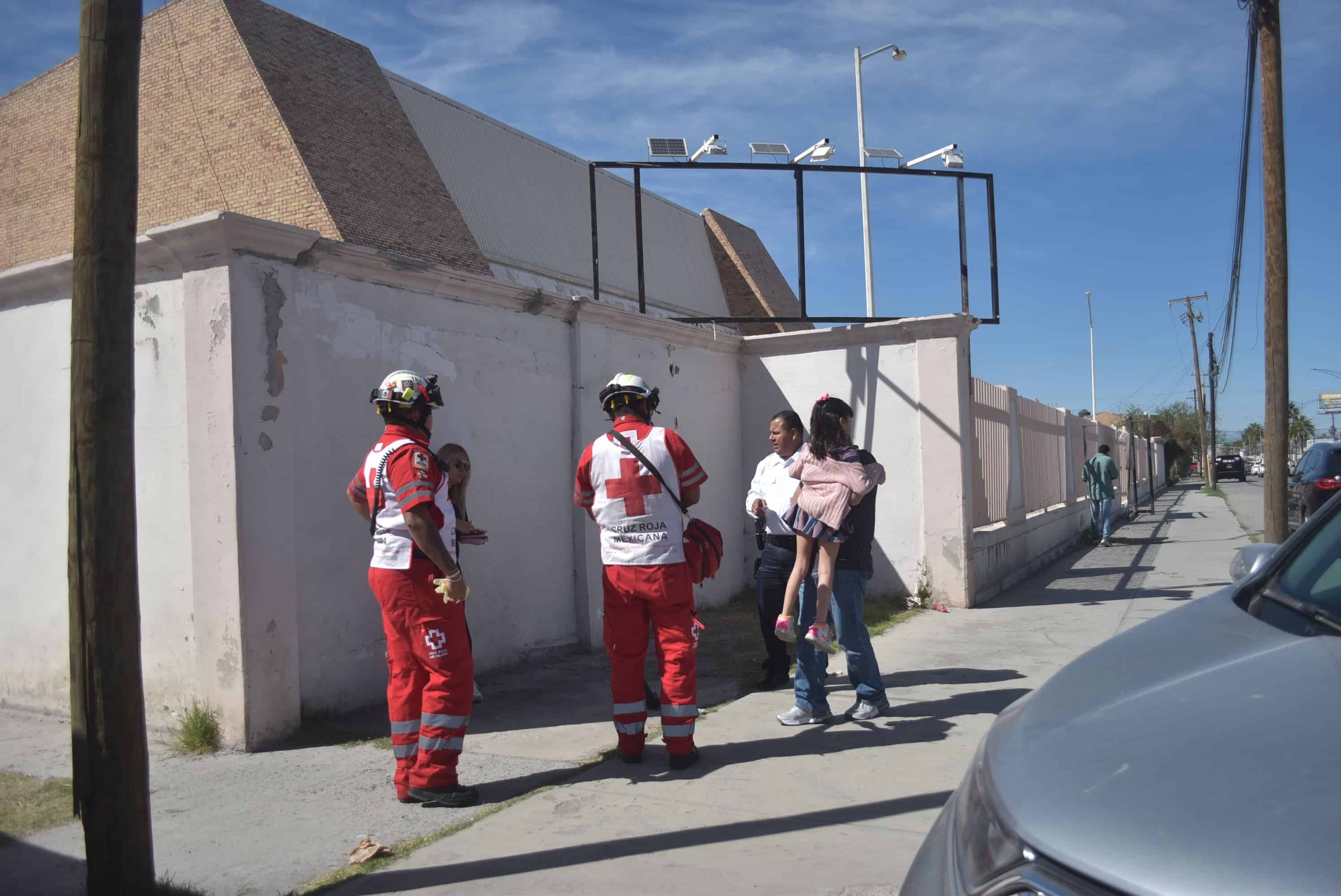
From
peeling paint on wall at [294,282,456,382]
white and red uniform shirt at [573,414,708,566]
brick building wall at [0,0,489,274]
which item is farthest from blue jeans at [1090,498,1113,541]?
brick building wall at [0,0,489,274]

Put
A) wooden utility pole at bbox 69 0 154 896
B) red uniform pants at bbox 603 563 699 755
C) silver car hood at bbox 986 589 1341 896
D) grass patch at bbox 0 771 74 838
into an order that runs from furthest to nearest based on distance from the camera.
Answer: red uniform pants at bbox 603 563 699 755, grass patch at bbox 0 771 74 838, wooden utility pole at bbox 69 0 154 896, silver car hood at bbox 986 589 1341 896

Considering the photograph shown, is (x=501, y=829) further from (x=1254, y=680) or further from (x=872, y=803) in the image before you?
(x=1254, y=680)

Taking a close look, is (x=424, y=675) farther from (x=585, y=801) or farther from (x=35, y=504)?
(x=35, y=504)

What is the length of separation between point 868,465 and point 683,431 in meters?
4.27

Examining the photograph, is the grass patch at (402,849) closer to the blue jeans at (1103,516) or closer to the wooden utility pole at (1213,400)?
the blue jeans at (1103,516)

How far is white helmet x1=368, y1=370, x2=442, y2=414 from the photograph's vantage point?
4309mm

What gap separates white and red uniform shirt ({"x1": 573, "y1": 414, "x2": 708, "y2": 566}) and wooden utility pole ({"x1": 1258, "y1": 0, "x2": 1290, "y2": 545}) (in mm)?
8708

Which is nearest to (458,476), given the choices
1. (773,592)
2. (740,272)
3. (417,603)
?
(417,603)

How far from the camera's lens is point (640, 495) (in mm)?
4586

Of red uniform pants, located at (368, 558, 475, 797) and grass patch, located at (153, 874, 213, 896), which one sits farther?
red uniform pants, located at (368, 558, 475, 797)

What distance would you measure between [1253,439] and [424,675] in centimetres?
12156

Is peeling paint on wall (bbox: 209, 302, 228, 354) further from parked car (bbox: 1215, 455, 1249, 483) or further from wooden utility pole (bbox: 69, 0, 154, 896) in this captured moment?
parked car (bbox: 1215, 455, 1249, 483)

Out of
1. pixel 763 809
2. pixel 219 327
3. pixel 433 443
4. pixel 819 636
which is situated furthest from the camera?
pixel 433 443

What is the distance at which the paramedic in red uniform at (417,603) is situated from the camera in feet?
13.4
